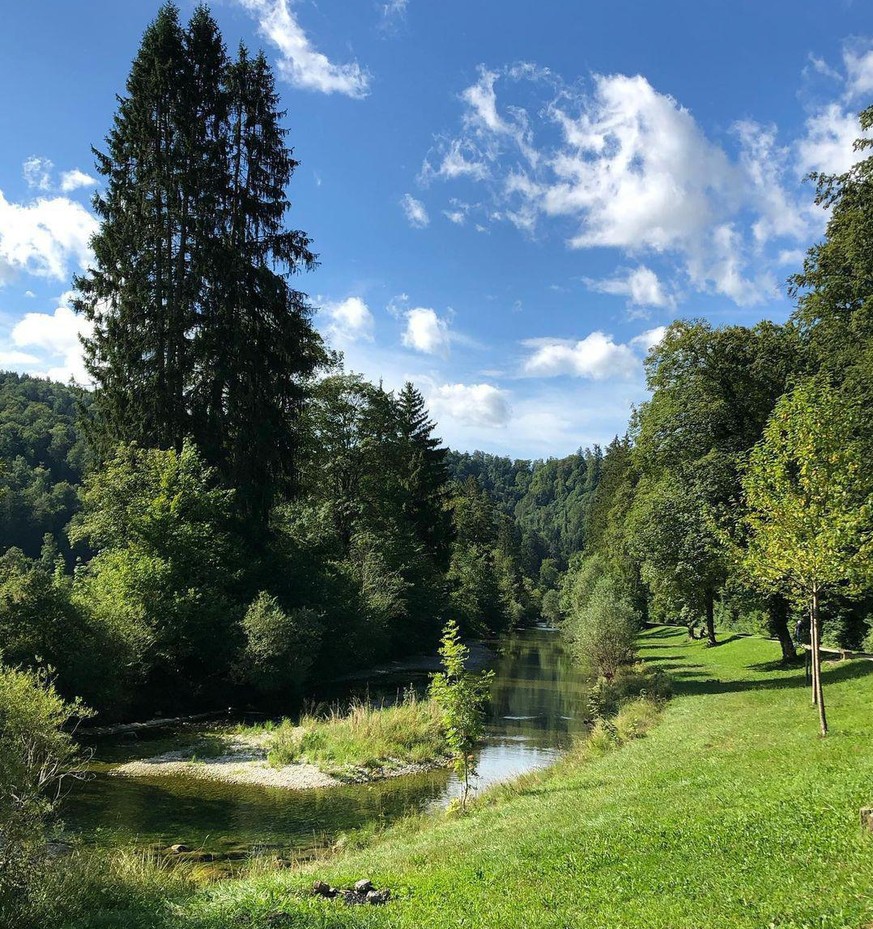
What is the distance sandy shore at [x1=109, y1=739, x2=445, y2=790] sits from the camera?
17.1m

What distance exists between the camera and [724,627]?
2216 inches

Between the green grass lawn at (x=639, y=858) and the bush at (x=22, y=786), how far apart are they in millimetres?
891

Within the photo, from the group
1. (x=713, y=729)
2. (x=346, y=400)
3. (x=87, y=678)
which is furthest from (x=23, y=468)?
(x=713, y=729)

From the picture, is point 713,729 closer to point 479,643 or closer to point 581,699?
point 581,699

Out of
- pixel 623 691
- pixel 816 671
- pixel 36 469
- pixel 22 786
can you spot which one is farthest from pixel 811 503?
pixel 36 469

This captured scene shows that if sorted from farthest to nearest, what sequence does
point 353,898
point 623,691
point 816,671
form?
1. point 623,691
2. point 816,671
3. point 353,898

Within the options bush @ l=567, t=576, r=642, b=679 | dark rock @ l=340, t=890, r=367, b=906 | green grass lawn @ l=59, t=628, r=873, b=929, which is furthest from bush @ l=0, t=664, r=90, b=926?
bush @ l=567, t=576, r=642, b=679

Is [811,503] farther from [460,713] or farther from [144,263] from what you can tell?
[144,263]

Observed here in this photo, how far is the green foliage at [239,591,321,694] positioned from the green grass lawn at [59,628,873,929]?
14934 millimetres

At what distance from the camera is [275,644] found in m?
26.7

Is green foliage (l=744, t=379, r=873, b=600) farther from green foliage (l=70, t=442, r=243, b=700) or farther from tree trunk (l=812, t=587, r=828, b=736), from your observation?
green foliage (l=70, t=442, r=243, b=700)

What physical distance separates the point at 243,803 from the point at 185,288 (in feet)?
76.9

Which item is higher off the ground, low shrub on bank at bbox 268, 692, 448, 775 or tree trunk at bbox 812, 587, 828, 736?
tree trunk at bbox 812, 587, 828, 736

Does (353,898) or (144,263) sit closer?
(353,898)
